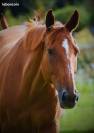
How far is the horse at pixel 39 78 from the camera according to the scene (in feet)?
15.6

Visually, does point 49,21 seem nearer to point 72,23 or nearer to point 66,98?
point 72,23

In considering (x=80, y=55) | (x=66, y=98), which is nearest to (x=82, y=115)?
(x=80, y=55)

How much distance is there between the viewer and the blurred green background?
24.4 feet

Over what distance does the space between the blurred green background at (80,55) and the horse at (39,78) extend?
196 centimetres

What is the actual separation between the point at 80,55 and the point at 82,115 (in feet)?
2.08

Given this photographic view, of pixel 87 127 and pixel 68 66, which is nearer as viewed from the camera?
pixel 68 66

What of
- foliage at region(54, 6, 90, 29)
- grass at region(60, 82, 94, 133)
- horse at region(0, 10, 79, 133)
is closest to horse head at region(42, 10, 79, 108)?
horse at region(0, 10, 79, 133)

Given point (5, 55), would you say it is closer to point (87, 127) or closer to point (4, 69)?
point (4, 69)

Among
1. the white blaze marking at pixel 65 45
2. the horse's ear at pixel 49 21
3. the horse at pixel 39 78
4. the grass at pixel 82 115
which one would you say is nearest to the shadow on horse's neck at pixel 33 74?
the horse at pixel 39 78

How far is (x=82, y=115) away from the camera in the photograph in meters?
7.64

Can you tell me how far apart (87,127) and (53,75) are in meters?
2.96

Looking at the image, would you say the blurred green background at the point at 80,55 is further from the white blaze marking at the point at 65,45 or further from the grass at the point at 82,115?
the white blaze marking at the point at 65,45

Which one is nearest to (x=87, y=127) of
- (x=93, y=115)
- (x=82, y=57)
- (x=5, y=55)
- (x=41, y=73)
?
(x=93, y=115)

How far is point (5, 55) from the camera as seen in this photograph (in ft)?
18.5
